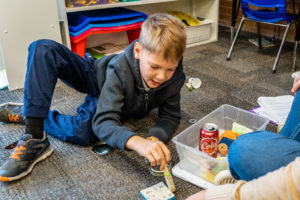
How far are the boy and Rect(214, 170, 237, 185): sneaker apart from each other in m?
0.18

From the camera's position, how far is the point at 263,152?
2.35 feet

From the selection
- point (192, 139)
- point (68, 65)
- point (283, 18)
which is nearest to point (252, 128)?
point (192, 139)

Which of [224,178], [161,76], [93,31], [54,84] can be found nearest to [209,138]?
[224,178]

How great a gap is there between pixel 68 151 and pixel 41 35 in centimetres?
88

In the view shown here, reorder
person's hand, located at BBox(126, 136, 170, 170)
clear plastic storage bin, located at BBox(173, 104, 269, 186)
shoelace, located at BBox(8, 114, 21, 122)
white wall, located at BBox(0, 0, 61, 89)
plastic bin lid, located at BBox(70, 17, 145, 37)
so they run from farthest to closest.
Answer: plastic bin lid, located at BBox(70, 17, 145, 37), white wall, located at BBox(0, 0, 61, 89), shoelace, located at BBox(8, 114, 21, 122), clear plastic storage bin, located at BBox(173, 104, 269, 186), person's hand, located at BBox(126, 136, 170, 170)

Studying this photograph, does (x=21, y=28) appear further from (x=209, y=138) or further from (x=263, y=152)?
(x=263, y=152)

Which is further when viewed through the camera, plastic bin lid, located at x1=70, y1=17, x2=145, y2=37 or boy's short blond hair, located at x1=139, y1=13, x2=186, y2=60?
plastic bin lid, located at x1=70, y1=17, x2=145, y2=37

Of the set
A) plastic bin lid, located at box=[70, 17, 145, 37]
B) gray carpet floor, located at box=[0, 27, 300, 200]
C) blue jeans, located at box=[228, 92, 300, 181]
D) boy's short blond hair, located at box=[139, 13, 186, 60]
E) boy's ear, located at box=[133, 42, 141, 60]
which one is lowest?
gray carpet floor, located at box=[0, 27, 300, 200]

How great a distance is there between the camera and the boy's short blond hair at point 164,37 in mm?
979

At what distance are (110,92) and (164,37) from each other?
28 centimetres

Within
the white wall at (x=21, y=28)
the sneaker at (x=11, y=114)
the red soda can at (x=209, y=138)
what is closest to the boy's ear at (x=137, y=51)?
the red soda can at (x=209, y=138)

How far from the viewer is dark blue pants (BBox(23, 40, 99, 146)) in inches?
41.9

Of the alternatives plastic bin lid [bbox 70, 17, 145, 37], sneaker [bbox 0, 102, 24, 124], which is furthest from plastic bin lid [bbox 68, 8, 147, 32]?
sneaker [bbox 0, 102, 24, 124]

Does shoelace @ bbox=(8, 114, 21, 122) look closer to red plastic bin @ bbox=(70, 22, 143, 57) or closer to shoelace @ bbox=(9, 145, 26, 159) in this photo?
shoelace @ bbox=(9, 145, 26, 159)
